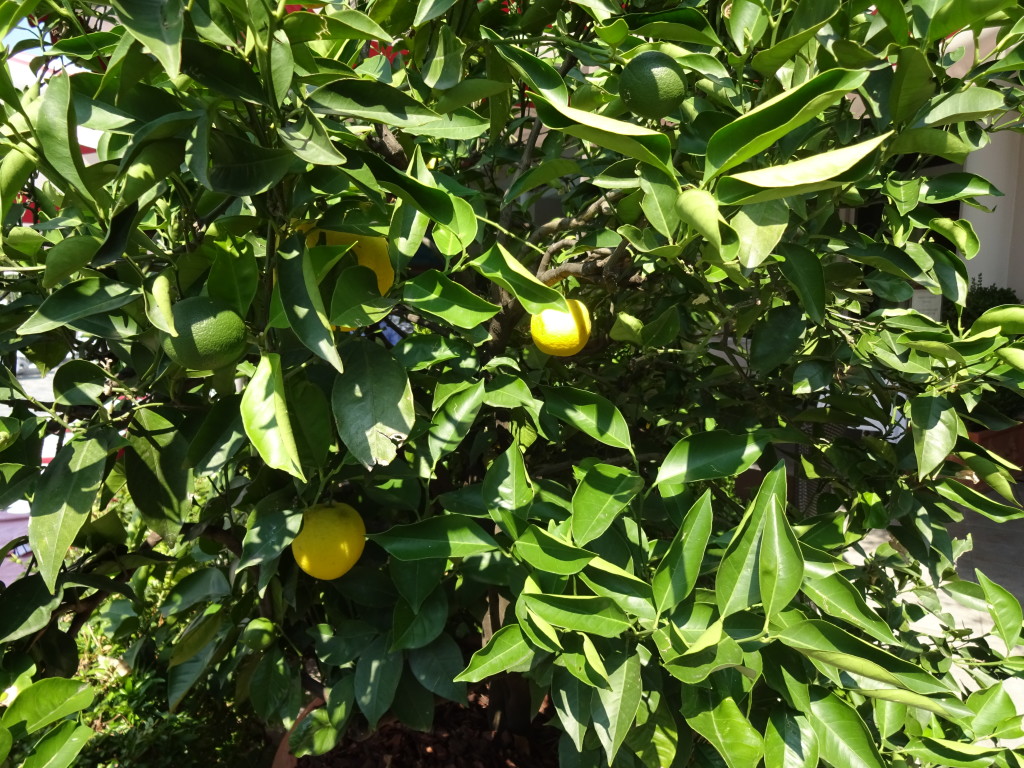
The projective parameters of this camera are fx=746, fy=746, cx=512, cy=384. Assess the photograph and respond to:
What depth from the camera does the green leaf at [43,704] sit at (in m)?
0.58

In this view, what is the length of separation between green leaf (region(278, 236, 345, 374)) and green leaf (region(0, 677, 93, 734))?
1.21ft

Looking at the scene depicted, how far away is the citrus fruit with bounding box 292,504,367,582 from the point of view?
740mm

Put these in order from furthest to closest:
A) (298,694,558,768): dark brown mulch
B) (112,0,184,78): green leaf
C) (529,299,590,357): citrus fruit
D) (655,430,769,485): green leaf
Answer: (298,694,558,768): dark brown mulch
(529,299,590,357): citrus fruit
(655,430,769,485): green leaf
(112,0,184,78): green leaf

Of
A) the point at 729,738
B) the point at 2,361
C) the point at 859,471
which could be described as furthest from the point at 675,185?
the point at 2,361

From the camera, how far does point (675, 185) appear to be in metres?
0.48

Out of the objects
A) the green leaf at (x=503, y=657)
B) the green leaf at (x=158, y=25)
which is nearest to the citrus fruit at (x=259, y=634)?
the green leaf at (x=503, y=657)

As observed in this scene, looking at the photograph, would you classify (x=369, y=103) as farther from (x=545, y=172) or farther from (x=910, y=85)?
(x=910, y=85)

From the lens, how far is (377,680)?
81cm

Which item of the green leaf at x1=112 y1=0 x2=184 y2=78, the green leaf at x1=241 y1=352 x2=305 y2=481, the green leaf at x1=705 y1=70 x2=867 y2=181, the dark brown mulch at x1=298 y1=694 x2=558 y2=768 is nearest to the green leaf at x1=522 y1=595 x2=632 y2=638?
the green leaf at x1=241 y1=352 x2=305 y2=481

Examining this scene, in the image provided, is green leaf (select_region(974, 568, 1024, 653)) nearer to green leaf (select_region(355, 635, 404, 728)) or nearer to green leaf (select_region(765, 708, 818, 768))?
green leaf (select_region(765, 708, 818, 768))

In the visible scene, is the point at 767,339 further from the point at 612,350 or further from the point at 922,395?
the point at 612,350

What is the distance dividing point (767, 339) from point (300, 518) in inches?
19.8

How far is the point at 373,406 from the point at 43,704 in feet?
1.18

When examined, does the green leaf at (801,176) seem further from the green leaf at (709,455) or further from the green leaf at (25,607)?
the green leaf at (25,607)
